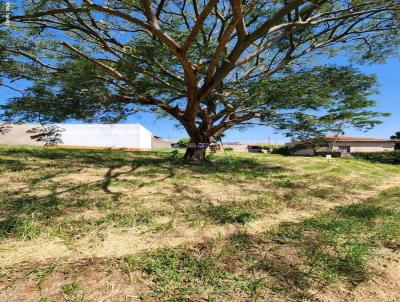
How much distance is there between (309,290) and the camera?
2348 millimetres

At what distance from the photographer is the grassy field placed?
2316mm

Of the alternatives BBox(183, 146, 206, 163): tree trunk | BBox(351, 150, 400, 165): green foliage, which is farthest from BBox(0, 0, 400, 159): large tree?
BBox(351, 150, 400, 165): green foliage

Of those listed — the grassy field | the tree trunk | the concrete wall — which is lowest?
the grassy field

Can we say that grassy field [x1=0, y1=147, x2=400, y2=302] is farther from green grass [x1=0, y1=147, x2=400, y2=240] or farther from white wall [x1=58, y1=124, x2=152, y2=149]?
white wall [x1=58, y1=124, x2=152, y2=149]

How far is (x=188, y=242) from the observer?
3.19 m

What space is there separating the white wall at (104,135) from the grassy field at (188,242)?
24.4 metres

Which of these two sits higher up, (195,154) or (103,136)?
(103,136)

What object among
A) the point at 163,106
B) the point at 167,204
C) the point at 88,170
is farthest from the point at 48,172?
the point at 163,106

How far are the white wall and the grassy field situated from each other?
2441 centimetres

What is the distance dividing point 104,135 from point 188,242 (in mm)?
28739

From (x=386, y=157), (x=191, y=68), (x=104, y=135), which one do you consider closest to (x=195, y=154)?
(x=191, y=68)

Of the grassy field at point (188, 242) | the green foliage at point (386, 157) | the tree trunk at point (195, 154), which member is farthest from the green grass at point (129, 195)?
the green foliage at point (386, 157)

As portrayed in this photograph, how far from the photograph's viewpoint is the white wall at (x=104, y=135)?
29312mm

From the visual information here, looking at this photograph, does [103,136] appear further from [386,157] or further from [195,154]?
[386,157]
